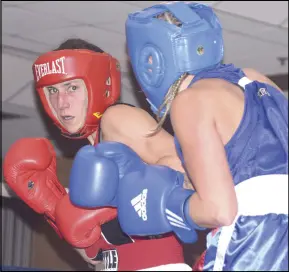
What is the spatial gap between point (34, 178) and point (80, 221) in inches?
17.2

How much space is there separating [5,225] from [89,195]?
518cm

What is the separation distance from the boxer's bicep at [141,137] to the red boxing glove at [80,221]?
0.23 meters

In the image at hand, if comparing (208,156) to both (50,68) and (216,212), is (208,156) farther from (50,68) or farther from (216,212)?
(50,68)

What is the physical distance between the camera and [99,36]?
4688 millimetres

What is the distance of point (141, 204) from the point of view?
1944 mm

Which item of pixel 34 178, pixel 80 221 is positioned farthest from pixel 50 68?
pixel 80 221

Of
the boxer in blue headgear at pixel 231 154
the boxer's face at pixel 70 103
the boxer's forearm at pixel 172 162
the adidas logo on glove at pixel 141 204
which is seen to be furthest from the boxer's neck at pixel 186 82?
the boxer's face at pixel 70 103

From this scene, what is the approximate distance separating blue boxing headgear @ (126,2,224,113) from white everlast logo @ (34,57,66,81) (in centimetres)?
88

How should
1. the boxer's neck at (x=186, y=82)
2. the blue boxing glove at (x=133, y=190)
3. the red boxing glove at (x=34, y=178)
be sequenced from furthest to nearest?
the red boxing glove at (x=34, y=178) → the boxer's neck at (x=186, y=82) → the blue boxing glove at (x=133, y=190)

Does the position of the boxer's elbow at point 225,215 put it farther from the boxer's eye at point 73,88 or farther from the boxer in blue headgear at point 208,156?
the boxer's eye at point 73,88

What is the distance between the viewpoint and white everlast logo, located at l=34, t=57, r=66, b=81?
9.66ft

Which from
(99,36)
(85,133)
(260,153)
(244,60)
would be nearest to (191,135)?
(260,153)

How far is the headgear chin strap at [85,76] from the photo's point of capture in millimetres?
2939

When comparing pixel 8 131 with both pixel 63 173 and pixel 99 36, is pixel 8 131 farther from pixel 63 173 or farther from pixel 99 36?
pixel 99 36
